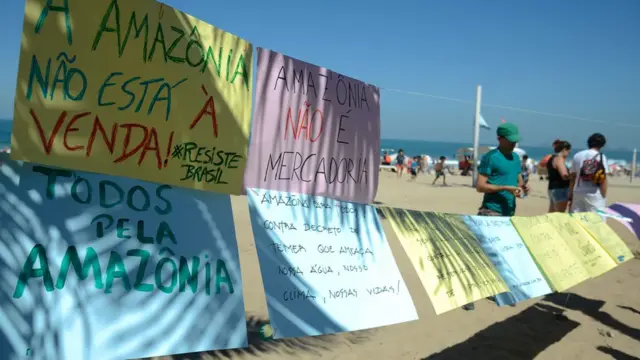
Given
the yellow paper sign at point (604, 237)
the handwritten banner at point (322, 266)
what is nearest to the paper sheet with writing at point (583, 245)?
the yellow paper sign at point (604, 237)

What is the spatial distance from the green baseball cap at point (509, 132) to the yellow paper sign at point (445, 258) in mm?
1257

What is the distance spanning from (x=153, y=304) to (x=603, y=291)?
5796 millimetres

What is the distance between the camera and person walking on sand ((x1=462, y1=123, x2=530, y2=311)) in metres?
3.89

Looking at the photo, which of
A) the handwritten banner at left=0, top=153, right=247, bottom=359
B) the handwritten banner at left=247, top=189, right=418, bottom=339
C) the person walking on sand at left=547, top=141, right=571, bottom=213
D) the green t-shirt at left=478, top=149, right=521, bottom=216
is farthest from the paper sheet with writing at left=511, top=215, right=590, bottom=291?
the person walking on sand at left=547, top=141, right=571, bottom=213

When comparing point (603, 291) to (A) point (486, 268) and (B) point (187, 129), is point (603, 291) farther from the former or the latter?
(B) point (187, 129)

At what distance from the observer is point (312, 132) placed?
2.13 m

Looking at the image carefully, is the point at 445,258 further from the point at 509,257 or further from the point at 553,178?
the point at 553,178

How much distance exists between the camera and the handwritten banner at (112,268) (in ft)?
4.73

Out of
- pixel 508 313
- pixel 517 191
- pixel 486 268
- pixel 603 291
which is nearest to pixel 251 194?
pixel 486 268

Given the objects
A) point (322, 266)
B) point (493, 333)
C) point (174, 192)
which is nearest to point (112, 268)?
point (174, 192)

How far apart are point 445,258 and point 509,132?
68.0 inches

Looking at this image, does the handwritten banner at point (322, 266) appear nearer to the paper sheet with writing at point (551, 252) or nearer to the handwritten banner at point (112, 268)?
the handwritten banner at point (112, 268)

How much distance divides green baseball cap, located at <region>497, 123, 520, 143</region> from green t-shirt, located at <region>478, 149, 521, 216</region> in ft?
0.50

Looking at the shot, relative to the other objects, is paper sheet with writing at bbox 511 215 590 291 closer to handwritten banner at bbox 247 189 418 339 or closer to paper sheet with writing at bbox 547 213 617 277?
paper sheet with writing at bbox 547 213 617 277
